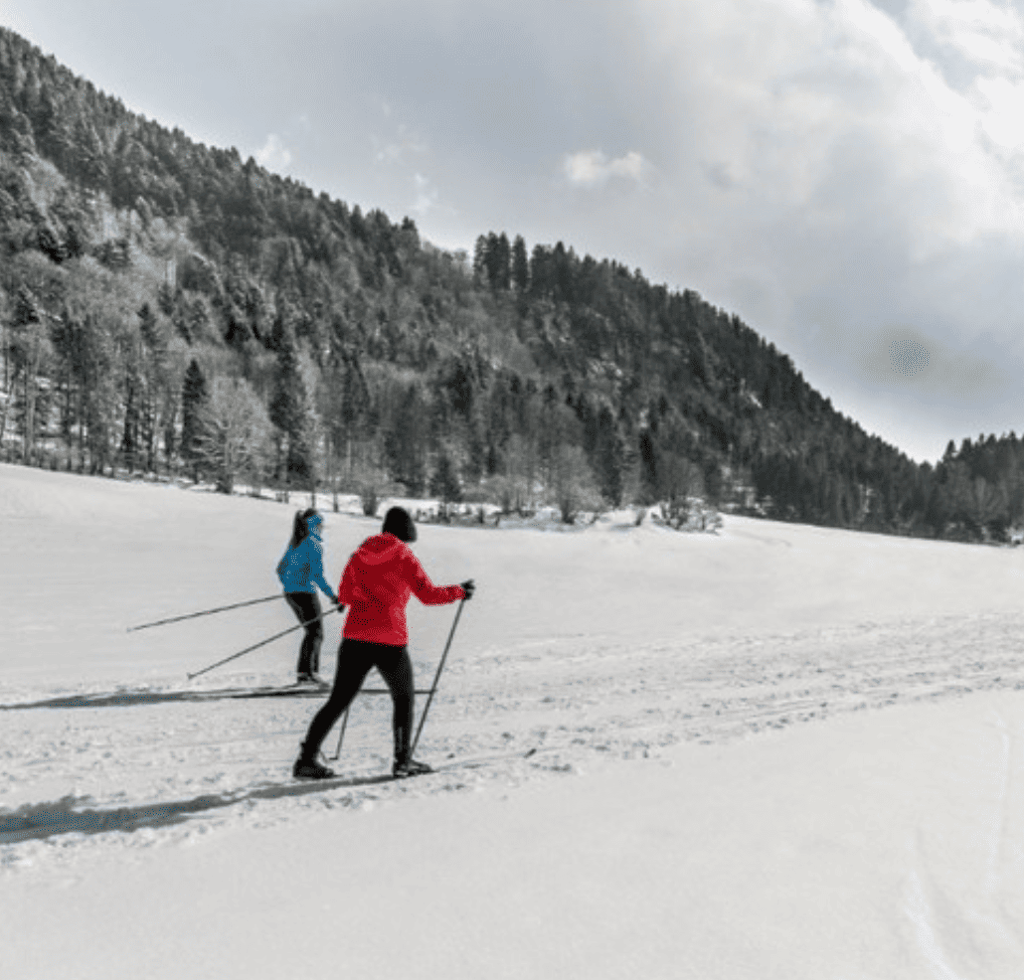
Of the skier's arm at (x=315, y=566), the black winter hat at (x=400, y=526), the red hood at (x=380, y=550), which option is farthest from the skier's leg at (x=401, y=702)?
the skier's arm at (x=315, y=566)

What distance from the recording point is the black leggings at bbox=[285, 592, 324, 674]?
26.4 feet

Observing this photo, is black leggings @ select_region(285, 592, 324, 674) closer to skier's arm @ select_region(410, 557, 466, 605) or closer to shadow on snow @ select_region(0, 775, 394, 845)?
skier's arm @ select_region(410, 557, 466, 605)

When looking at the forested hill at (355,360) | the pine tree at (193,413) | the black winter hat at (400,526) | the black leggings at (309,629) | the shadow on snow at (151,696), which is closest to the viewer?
the black winter hat at (400,526)

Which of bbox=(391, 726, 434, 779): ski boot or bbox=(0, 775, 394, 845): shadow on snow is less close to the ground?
bbox=(391, 726, 434, 779): ski boot

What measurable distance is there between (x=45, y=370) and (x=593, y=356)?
11672 cm

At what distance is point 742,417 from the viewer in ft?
521

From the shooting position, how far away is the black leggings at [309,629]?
805cm

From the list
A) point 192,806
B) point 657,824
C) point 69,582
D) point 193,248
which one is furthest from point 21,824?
point 193,248

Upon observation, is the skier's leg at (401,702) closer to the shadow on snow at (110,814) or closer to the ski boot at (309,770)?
the shadow on snow at (110,814)

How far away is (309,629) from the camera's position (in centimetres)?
809

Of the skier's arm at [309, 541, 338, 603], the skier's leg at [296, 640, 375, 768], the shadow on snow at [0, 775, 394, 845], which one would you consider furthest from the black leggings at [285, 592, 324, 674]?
Answer: the shadow on snow at [0, 775, 394, 845]

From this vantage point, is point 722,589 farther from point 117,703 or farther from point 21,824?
point 21,824

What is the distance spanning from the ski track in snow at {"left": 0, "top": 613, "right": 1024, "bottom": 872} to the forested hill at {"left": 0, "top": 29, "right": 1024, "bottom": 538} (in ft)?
132

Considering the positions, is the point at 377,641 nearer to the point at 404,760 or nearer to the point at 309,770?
the point at 404,760
